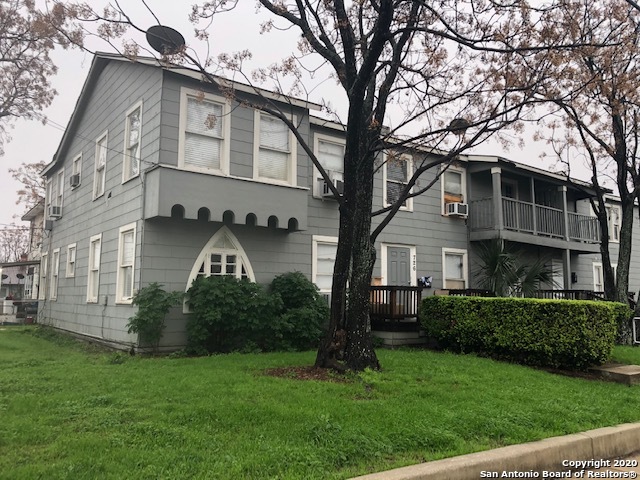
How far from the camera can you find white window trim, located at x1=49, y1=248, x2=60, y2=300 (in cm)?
1684

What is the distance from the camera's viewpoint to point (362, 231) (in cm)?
806

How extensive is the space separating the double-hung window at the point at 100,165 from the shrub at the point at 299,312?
5.94 metres

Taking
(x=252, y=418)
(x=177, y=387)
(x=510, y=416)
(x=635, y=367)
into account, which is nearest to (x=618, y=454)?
(x=510, y=416)

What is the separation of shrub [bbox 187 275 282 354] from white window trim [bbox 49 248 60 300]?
8701 millimetres

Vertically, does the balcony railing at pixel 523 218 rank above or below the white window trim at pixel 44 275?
above

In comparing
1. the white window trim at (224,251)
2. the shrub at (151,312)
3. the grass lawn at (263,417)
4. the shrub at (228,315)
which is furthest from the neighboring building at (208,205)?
the grass lawn at (263,417)

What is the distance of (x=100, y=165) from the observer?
14.0 meters

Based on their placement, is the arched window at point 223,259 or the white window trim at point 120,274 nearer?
the white window trim at point 120,274

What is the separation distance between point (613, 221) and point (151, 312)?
22021mm

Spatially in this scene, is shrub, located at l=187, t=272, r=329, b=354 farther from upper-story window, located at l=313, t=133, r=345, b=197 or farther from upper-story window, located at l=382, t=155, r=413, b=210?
upper-story window, located at l=382, t=155, r=413, b=210

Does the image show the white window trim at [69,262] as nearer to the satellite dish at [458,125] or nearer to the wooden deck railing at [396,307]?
the wooden deck railing at [396,307]

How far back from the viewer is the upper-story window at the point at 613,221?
75.3 feet

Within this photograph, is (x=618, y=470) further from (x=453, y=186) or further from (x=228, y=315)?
(x=453, y=186)

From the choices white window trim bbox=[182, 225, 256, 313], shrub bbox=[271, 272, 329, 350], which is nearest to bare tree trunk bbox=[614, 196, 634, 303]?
shrub bbox=[271, 272, 329, 350]
